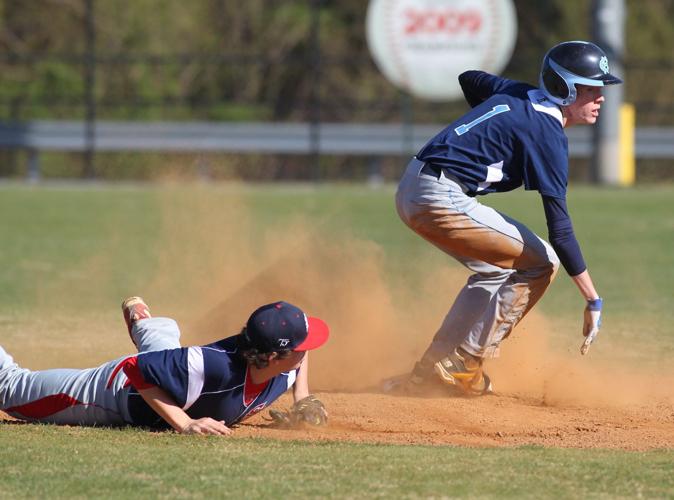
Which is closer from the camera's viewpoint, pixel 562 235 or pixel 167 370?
pixel 167 370

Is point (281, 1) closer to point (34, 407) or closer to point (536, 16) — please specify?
point (536, 16)

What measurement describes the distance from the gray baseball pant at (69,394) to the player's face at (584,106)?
2514 mm

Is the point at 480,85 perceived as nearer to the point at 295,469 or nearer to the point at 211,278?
the point at 295,469

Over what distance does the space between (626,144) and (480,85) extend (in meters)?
16.3

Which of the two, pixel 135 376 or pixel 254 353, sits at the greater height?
pixel 254 353

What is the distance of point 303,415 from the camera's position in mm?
6336

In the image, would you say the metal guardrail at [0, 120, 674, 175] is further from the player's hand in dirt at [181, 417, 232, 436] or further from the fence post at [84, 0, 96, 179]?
the player's hand in dirt at [181, 417, 232, 436]

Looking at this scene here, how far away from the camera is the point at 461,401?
7219mm

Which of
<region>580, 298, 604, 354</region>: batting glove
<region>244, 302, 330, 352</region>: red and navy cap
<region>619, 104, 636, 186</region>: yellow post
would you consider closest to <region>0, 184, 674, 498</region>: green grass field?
<region>244, 302, 330, 352</region>: red and navy cap

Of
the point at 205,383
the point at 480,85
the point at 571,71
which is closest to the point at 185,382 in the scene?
the point at 205,383

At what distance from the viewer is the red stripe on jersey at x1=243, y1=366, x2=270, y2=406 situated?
597 centimetres

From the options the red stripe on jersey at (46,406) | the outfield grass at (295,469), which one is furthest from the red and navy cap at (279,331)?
the red stripe on jersey at (46,406)

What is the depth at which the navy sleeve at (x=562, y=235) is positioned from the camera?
21.4 ft

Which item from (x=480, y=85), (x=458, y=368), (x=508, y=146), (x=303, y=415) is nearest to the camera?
(x=303, y=415)
